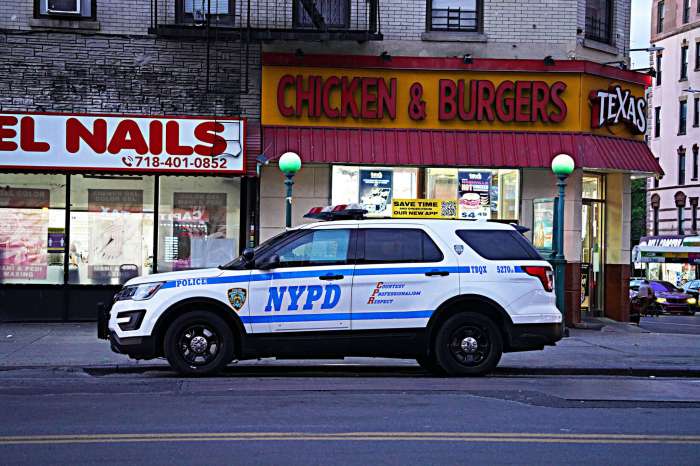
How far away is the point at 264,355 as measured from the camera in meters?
11.7

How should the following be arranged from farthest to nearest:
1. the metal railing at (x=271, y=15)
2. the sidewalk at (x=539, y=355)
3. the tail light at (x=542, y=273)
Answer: the metal railing at (x=271, y=15)
the sidewalk at (x=539, y=355)
the tail light at (x=542, y=273)

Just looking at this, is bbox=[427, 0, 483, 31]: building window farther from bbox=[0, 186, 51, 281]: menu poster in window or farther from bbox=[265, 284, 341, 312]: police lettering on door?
bbox=[265, 284, 341, 312]: police lettering on door

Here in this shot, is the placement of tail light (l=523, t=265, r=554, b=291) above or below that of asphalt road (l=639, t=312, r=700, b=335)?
above

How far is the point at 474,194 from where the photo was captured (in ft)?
63.0

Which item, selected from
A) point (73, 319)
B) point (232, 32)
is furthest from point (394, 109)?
point (73, 319)

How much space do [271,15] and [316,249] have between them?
27.0 feet

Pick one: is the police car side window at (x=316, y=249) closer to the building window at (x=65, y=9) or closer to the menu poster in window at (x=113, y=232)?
the menu poster in window at (x=113, y=232)

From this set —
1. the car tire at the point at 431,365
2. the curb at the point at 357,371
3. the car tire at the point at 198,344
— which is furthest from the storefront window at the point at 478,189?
the car tire at the point at 198,344

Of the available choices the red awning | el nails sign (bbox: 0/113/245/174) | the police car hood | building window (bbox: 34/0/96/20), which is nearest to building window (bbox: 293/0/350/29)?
the red awning

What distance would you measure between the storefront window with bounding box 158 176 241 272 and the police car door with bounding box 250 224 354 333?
24.6 ft

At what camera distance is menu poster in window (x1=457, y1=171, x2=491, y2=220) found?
62.7 feet

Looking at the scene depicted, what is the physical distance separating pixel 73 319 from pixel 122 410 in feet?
32.7

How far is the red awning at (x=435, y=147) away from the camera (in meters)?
18.3

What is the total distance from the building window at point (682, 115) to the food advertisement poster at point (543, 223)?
47616 millimetres
